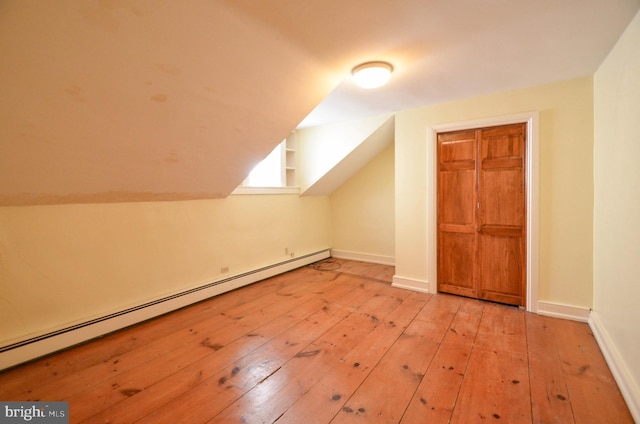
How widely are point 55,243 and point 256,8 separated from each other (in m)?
2.35

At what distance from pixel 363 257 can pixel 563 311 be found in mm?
2840

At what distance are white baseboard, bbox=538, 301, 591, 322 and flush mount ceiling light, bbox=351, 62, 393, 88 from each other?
2.68m

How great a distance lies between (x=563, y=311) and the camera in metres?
2.64

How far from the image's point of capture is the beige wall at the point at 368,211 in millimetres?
4711

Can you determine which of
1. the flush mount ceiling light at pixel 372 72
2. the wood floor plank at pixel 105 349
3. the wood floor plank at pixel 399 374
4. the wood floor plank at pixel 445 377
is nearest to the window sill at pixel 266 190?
the wood floor plank at pixel 105 349

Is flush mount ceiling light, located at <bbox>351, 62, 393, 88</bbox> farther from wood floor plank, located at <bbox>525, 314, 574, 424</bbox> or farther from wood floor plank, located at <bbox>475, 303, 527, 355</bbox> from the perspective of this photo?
wood floor plank, located at <bbox>525, 314, 574, 424</bbox>

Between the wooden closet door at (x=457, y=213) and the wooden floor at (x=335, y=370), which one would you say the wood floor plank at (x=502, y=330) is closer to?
the wooden floor at (x=335, y=370)

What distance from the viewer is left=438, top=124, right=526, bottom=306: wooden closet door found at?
9.53 ft

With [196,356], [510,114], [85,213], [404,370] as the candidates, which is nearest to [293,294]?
[196,356]

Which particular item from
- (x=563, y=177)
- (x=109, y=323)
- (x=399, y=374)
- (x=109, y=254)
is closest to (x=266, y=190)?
(x=109, y=254)

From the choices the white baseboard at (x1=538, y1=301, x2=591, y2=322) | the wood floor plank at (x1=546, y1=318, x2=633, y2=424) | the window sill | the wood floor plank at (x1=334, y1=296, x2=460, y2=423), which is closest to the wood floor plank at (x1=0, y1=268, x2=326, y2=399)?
the window sill

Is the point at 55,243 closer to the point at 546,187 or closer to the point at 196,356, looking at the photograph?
the point at 196,356

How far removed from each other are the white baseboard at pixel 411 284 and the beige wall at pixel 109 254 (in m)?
1.92

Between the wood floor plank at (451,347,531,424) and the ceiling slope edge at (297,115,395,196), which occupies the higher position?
the ceiling slope edge at (297,115,395,196)
